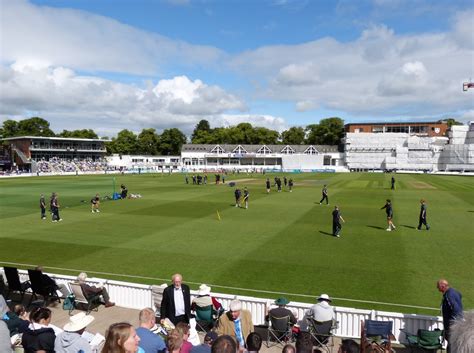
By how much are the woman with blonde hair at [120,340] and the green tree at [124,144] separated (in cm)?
14083

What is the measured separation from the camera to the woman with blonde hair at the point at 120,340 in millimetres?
3992

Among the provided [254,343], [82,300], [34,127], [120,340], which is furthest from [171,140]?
[120,340]

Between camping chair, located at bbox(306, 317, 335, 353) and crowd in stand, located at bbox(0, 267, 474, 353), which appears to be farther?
camping chair, located at bbox(306, 317, 335, 353)

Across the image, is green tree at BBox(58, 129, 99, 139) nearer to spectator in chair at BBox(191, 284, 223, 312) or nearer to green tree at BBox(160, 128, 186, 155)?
green tree at BBox(160, 128, 186, 155)

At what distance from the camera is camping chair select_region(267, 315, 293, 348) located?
8336 millimetres

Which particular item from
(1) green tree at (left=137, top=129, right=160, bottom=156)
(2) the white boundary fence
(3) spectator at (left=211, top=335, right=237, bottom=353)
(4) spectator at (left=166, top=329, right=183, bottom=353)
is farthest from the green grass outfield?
(1) green tree at (left=137, top=129, right=160, bottom=156)

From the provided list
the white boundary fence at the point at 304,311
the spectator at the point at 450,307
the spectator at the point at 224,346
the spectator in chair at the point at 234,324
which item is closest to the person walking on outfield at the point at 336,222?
the white boundary fence at the point at 304,311

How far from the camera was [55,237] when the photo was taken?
782 inches

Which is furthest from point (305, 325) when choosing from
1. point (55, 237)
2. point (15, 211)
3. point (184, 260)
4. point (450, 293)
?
point (15, 211)

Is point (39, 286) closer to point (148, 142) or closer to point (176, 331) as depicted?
point (176, 331)

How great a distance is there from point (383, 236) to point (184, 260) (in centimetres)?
1046

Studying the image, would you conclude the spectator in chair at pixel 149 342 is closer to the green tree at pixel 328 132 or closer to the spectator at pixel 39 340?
the spectator at pixel 39 340

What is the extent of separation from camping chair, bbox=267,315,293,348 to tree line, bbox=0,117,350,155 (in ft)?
432

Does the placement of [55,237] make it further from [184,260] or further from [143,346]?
[143,346]
